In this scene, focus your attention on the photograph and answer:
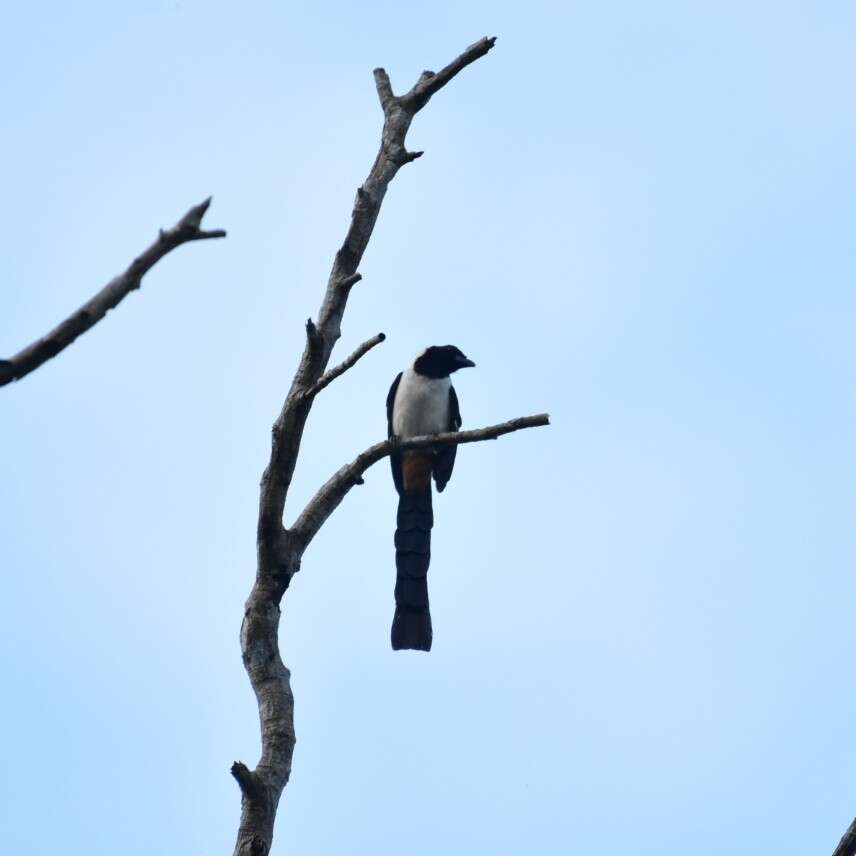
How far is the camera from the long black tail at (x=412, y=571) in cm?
665

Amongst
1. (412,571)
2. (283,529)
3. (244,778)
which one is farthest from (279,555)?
(412,571)

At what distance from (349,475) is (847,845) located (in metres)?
2.49

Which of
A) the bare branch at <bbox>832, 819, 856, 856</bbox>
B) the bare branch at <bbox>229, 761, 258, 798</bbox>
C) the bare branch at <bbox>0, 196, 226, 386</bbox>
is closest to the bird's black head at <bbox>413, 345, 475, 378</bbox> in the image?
the bare branch at <bbox>229, 761, 258, 798</bbox>

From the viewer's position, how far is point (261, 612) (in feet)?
15.9

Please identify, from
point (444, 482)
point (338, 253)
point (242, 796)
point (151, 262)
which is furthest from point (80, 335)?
point (444, 482)

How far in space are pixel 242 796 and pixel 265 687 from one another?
0.59m

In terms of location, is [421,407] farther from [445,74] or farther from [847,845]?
[847,845]

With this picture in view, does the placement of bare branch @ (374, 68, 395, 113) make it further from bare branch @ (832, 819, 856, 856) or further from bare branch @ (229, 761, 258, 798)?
bare branch @ (832, 819, 856, 856)

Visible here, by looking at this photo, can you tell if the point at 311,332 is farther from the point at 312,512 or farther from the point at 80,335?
the point at 80,335

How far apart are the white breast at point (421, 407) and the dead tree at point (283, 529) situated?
7.65ft

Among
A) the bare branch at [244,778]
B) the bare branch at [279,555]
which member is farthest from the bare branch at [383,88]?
the bare branch at [244,778]

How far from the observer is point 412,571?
22.9 ft

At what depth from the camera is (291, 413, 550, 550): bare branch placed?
5.05m

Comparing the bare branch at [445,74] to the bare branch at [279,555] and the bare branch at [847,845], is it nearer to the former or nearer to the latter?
the bare branch at [279,555]
